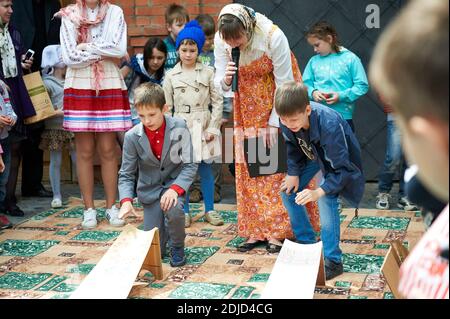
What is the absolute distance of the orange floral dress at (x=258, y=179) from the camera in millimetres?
5180

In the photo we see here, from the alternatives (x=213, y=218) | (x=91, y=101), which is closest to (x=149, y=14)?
(x=91, y=101)

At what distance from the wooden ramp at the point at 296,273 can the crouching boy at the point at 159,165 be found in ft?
2.61

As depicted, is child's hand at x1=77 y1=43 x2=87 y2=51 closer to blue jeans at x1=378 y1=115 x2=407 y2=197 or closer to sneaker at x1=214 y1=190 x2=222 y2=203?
sneaker at x1=214 y1=190 x2=222 y2=203

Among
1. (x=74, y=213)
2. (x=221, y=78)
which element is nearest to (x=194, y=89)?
(x=221, y=78)

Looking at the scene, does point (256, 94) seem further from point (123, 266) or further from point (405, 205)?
point (405, 205)

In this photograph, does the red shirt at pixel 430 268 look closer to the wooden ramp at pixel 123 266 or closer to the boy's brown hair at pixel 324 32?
the wooden ramp at pixel 123 266

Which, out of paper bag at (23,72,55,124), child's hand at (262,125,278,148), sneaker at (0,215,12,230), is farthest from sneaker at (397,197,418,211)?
sneaker at (0,215,12,230)

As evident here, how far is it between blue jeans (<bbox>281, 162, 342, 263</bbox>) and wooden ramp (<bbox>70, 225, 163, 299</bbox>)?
96cm

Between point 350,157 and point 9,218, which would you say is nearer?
point 350,157

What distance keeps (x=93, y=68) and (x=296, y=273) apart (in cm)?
266

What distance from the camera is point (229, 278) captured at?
15.2 ft

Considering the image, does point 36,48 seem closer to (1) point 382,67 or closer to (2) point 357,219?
(2) point 357,219

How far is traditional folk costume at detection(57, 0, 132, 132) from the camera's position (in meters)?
5.85

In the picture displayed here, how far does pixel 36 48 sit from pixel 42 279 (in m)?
2.97
